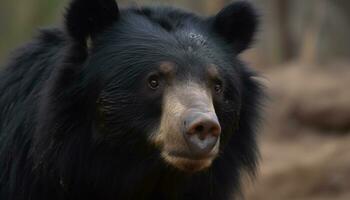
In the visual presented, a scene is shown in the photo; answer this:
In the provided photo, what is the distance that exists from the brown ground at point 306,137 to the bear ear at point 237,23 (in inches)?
157

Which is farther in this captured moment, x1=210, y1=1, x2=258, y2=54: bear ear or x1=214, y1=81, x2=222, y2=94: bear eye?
x1=210, y1=1, x2=258, y2=54: bear ear

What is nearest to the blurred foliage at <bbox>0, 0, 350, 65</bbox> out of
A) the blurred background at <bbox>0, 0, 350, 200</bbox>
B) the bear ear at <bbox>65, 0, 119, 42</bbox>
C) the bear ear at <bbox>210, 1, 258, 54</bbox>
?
the blurred background at <bbox>0, 0, 350, 200</bbox>

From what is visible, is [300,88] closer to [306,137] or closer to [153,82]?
[306,137]

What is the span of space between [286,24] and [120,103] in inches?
448

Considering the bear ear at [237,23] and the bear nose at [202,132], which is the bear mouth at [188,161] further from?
the bear ear at [237,23]

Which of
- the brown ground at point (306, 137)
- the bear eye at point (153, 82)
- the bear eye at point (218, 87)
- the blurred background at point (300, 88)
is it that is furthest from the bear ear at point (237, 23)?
the brown ground at point (306, 137)

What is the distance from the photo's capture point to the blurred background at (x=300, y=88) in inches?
416

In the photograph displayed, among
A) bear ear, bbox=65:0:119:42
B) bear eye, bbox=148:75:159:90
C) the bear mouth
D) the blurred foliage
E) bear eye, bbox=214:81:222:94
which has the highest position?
bear ear, bbox=65:0:119:42

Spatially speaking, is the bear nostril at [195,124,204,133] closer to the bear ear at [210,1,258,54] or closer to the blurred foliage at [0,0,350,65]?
the bear ear at [210,1,258,54]

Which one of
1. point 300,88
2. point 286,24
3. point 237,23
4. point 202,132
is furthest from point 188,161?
point 286,24

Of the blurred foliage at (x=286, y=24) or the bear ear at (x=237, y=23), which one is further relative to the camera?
the blurred foliage at (x=286, y=24)

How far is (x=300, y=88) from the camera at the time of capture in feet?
40.9

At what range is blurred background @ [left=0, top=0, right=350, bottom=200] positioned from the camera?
416 inches

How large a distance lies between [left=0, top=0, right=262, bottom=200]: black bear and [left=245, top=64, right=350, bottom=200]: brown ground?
4248 millimetres
